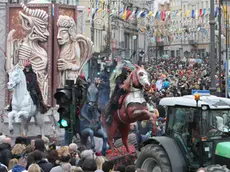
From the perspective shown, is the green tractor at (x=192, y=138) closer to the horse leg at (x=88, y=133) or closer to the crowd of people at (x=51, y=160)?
the crowd of people at (x=51, y=160)

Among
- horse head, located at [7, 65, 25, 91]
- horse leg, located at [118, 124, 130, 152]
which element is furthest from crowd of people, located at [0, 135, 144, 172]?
horse head, located at [7, 65, 25, 91]

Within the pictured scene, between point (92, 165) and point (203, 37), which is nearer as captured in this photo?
point (92, 165)

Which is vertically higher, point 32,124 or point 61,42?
point 61,42

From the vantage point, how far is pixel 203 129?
30.9 feet

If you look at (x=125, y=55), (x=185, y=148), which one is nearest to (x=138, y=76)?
(x=185, y=148)

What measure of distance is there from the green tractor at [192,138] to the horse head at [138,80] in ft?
9.31

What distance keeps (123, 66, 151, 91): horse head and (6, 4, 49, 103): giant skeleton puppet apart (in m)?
5.96

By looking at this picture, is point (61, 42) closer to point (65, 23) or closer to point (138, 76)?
point (65, 23)

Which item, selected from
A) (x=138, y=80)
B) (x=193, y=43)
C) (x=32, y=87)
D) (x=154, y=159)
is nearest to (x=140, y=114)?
(x=138, y=80)

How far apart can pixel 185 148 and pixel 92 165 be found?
2.75 metres

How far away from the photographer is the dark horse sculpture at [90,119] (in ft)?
43.7

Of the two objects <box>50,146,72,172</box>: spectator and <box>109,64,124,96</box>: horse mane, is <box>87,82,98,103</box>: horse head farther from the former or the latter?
<box>50,146,72,172</box>: spectator

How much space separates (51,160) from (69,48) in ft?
34.1

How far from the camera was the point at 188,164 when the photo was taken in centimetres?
977
